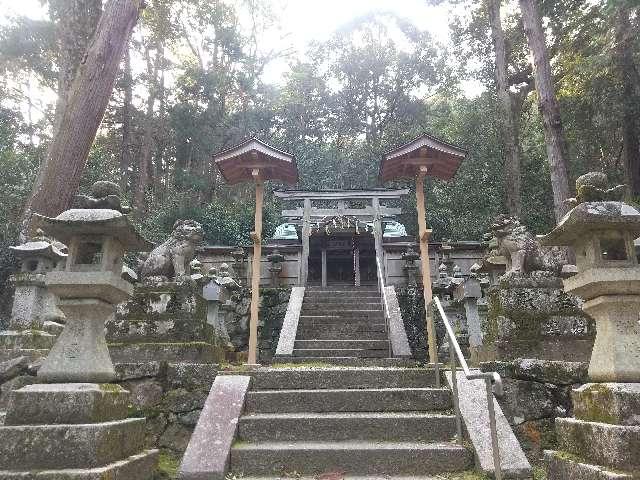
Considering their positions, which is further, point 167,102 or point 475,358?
point 167,102

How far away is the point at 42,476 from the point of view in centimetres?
261

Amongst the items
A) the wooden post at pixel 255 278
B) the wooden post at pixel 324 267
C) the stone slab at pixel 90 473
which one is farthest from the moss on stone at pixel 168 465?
the wooden post at pixel 324 267

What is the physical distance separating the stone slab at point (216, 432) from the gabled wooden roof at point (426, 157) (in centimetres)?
341

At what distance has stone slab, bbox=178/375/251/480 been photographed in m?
3.35

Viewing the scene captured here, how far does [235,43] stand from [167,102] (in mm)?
4394

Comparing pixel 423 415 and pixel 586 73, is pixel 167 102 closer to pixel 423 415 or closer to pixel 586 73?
pixel 586 73

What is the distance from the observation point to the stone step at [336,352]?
766 centimetres

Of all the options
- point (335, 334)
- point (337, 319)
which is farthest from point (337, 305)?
point (335, 334)

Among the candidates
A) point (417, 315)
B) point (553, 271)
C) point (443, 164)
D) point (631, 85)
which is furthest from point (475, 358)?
point (631, 85)

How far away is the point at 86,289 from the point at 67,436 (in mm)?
969

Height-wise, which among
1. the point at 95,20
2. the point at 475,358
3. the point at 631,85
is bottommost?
the point at 475,358

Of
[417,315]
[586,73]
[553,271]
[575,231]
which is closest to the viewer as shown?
[575,231]

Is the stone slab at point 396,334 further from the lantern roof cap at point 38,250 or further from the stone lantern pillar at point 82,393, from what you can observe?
the lantern roof cap at point 38,250

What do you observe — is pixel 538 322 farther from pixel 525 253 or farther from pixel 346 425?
pixel 346 425
